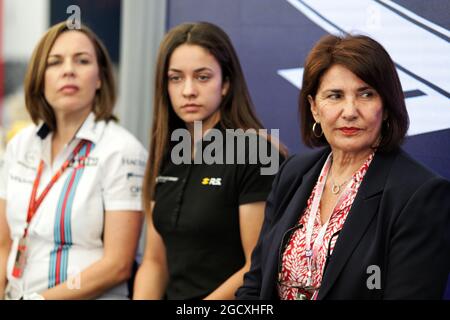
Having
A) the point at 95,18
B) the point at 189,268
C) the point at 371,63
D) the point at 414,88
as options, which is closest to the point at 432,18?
the point at 414,88

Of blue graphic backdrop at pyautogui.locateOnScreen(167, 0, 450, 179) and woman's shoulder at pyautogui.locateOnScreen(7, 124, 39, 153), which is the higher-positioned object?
blue graphic backdrop at pyautogui.locateOnScreen(167, 0, 450, 179)

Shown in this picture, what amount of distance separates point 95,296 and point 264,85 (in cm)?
108

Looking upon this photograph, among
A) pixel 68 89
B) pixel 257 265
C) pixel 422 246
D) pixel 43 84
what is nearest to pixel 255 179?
pixel 257 265

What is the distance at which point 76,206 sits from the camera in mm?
2816

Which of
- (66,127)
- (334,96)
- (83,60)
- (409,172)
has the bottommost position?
(409,172)

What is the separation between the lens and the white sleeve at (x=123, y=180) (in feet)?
9.30

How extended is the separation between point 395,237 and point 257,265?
1.83ft

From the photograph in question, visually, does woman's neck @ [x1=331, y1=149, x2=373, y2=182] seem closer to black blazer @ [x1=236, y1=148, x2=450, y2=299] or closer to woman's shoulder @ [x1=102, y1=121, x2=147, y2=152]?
black blazer @ [x1=236, y1=148, x2=450, y2=299]

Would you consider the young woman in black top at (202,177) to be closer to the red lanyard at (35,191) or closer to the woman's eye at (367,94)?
the red lanyard at (35,191)

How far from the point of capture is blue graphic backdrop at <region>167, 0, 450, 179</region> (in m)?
2.39

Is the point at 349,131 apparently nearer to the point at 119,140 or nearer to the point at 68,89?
the point at 119,140

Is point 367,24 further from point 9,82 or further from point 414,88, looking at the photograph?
point 9,82

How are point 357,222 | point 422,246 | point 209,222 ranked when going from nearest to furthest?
point 422,246
point 357,222
point 209,222

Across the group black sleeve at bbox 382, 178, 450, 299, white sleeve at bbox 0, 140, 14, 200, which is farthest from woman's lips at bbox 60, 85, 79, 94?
black sleeve at bbox 382, 178, 450, 299
